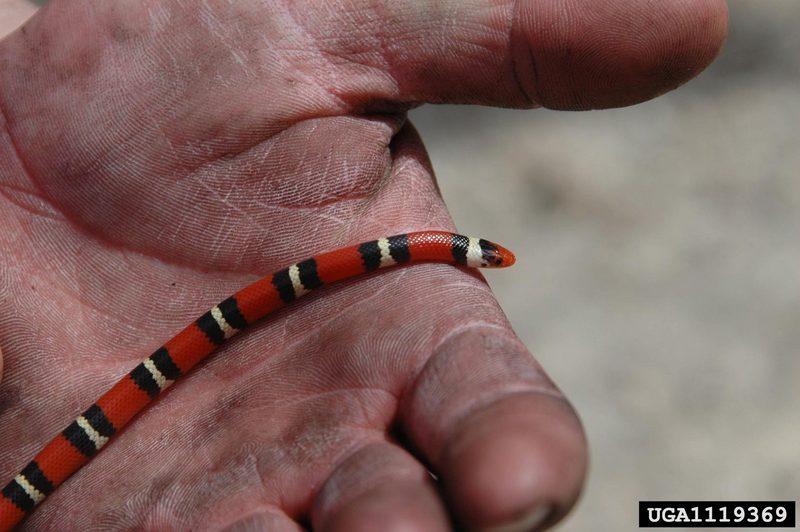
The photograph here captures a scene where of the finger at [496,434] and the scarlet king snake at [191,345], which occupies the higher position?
the scarlet king snake at [191,345]

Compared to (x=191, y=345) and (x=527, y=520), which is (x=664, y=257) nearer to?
(x=191, y=345)

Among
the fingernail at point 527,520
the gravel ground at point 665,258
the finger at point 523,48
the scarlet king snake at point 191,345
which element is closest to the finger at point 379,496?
the fingernail at point 527,520

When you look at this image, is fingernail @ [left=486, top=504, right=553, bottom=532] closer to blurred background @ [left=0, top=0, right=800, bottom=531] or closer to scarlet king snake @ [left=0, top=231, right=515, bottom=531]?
scarlet king snake @ [left=0, top=231, right=515, bottom=531]

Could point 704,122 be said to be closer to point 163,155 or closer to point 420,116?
point 420,116

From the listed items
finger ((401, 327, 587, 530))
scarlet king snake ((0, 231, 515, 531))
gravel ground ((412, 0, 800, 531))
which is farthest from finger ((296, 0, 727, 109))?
gravel ground ((412, 0, 800, 531))

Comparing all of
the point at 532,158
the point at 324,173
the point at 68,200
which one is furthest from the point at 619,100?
the point at 532,158

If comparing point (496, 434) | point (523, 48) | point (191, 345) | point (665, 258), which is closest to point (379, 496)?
point (496, 434)

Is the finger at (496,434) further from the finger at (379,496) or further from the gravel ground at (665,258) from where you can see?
the gravel ground at (665,258)

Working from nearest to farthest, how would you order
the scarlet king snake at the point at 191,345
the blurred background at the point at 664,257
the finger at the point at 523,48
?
1. the finger at the point at 523,48
2. the scarlet king snake at the point at 191,345
3. the blurred background at the point at 664,257
